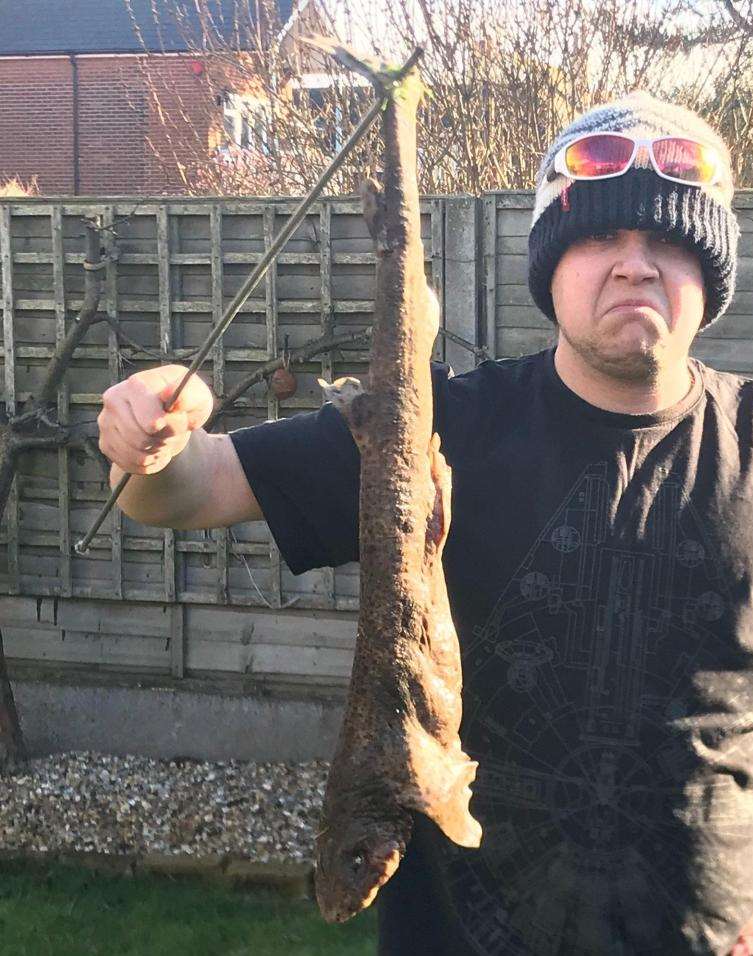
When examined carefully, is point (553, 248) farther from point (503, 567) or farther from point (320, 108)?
point (320, 108)

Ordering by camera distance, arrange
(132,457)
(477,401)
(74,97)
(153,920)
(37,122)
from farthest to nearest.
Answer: (37,122)
(74,97)
(153,920)
(477,401)
(132,457)

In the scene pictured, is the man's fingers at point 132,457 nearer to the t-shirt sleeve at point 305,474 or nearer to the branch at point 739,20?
the t-shirt sleeve at point 305,474

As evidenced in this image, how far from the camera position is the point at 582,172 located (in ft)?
6.89

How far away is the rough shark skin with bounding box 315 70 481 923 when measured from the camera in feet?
5.59

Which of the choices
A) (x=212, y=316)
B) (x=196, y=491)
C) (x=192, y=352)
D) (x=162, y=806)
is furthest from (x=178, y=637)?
(x=196, y=491)

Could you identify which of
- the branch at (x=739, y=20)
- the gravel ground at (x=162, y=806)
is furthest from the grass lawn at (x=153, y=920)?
the branch at (x=739, y=20)

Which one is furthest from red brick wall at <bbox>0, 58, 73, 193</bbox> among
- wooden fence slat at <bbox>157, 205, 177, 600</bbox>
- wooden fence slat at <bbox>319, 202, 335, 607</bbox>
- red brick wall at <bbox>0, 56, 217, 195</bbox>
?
wooden fence slat at <bbox>319, 202, 335, 607</bbox>

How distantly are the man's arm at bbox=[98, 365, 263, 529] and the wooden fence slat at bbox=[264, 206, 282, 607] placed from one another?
12.7 feet

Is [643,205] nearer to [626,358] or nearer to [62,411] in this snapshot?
[626,358]

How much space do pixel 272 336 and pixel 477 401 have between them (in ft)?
13.3

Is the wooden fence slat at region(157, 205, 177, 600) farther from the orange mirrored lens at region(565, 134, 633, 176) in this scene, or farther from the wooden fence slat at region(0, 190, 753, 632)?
the orange mirrored lens at region(565, 134, 633, 176)

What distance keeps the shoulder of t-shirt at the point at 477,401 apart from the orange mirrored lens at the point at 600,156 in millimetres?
410

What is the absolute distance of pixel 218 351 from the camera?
20.2 ft

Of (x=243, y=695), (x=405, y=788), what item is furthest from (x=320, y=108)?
(x=405, y=788)
